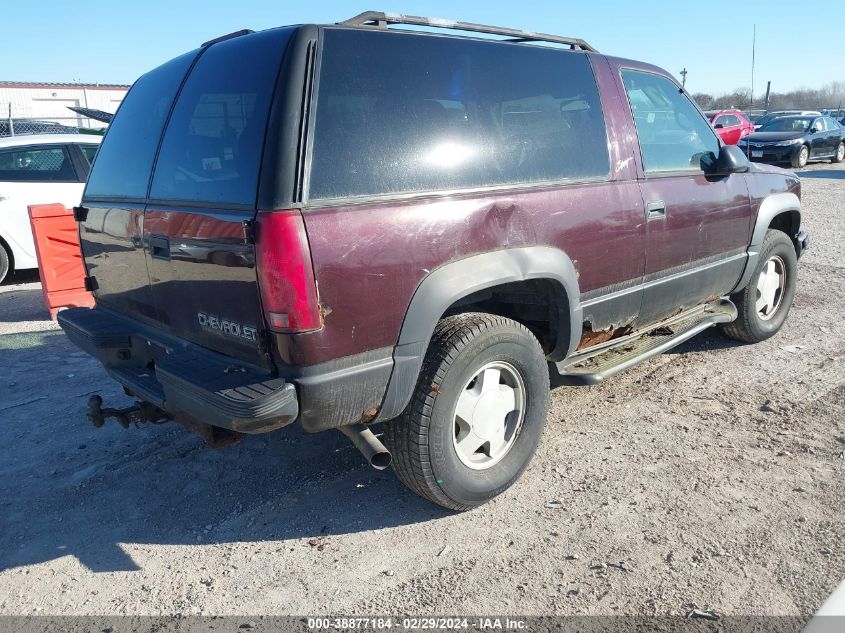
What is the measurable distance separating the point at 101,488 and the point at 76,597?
88 centimetres

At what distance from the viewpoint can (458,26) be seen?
324 centimetres

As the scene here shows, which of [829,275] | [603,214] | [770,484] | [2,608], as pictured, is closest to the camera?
[2,608]

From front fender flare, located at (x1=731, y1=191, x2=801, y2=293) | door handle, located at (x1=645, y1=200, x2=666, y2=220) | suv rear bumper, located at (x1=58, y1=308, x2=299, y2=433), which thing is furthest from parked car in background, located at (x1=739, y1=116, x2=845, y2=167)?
suv rear bumper, located at (x1=58, y1=308, x2=299, y2=433)

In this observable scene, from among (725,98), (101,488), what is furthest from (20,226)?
(725,98)

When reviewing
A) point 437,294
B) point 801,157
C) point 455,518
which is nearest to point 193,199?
point 437,294

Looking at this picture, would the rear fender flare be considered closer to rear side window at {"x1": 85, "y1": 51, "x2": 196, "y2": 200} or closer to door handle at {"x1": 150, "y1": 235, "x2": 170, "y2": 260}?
door handle at {"x1": 150, "y1": 235, "x2": 170, "y2": 260}

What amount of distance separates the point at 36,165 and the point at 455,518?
704 centimetres

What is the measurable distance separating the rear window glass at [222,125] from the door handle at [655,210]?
217 centimetres

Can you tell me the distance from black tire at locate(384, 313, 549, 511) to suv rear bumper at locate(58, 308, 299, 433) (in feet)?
1.92

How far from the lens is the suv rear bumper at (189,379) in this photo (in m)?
2.47

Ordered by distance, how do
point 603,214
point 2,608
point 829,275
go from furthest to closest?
1. point 829,275
2. point 603,214
3. point 2,608

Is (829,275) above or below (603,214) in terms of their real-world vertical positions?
below

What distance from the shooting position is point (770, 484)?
331cm

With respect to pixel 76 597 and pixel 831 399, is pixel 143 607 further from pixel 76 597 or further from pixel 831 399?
pixel 831 399
